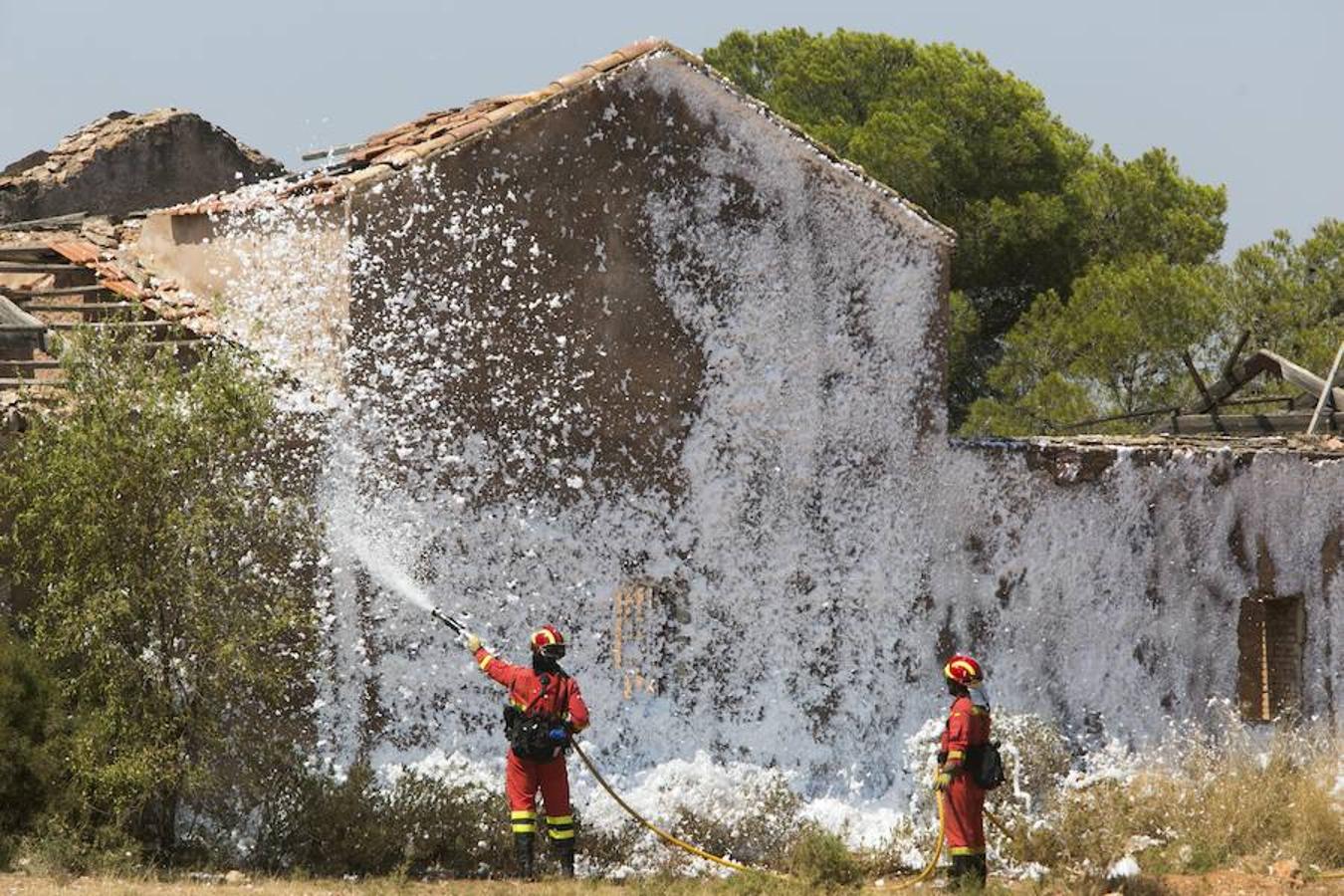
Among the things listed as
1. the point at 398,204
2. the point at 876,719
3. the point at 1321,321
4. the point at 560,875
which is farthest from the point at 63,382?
the point at 1321,321

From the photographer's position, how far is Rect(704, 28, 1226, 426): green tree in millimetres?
30844

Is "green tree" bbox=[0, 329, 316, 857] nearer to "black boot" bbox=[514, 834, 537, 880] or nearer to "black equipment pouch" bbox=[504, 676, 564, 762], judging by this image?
"black equipment pouch" bbox=[504, 676, 564, 762]

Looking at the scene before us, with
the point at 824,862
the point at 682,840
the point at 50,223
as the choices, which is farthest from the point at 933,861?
the point at 50,223

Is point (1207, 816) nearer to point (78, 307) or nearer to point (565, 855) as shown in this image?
point (565, 855)

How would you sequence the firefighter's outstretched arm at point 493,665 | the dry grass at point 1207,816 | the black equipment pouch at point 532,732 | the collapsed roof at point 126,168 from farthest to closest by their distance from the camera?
1. the collapsed roof at point 126,168
2. the dry grass at point 1207,816
3. the firefighter's outstretched arm at point 493,665
4. the black equipment pouch at point 532,732

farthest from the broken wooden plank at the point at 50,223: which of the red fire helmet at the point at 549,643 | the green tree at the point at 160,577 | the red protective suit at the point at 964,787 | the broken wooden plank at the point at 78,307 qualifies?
the red protective suit at the point at 964,787

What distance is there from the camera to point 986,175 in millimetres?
31141

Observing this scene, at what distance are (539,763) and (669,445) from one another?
2.69 meters

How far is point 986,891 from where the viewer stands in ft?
48.0

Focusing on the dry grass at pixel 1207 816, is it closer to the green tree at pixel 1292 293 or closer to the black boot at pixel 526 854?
the black boot at pixel 526 854

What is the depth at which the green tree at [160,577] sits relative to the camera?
550 inches

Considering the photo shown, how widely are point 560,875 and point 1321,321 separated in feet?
65.1

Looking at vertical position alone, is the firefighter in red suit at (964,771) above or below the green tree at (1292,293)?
below

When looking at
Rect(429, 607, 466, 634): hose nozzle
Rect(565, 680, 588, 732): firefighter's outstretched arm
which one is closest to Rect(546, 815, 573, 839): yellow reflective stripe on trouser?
Rect(565, 680, 588, 732): firefighter's outstretched arm
